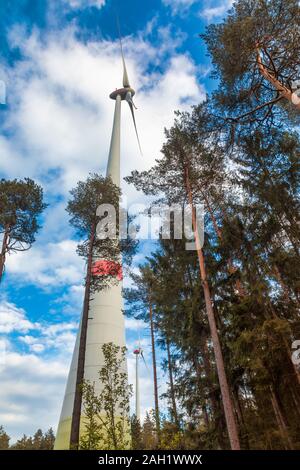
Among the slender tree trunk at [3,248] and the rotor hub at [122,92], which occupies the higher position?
the rotor hub at [122,92]

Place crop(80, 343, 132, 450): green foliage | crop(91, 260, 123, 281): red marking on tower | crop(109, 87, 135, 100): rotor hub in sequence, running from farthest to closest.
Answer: crop(109, 87, 135, 100): rotor hub → crop(91, 260, 123, 281): red marking on tower → crop(80, 343, 132, 450): green foliage

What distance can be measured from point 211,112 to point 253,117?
151 centimetres

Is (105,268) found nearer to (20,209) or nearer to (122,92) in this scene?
(20,209)

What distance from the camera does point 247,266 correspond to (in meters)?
10.8

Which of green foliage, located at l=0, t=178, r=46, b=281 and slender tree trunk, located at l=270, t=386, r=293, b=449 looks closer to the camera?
slender tree trunk, located at l=270, t=386, r=293, b=449

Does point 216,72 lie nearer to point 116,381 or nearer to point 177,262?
point 177,262

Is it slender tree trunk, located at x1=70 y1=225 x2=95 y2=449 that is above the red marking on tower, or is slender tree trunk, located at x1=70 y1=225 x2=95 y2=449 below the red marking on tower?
A: below

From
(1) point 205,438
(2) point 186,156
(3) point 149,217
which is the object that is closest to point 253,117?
(2) point 186,156

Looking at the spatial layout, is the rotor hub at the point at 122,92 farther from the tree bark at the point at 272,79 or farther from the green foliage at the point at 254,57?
the tree bark at the point at 272,79

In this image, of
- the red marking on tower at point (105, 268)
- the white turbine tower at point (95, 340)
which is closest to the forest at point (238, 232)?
the red marking on tower at point (105, 268)

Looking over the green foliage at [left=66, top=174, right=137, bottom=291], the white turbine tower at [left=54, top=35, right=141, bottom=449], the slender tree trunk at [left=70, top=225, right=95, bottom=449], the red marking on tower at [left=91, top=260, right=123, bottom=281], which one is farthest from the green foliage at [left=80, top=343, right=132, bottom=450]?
the white turbine tower at [left=54, top=35, right=141, bottom=449]

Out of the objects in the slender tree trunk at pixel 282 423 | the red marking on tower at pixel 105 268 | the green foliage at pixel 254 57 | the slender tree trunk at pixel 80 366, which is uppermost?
the green foliage at pixel 254 57

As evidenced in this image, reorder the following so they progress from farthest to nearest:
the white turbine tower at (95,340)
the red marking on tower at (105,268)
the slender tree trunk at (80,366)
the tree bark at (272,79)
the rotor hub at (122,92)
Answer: the rotor hub at (122,92) → the white turbine tower at (95,340) → the red marking on tower at (105,268) → the slender tree trunk at (80,366) → the tree bark at (272,79)

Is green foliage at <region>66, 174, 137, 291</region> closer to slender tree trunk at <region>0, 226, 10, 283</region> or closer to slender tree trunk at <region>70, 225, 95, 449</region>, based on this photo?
slender tree trunk at <region>70, 225, 95, 449</region>
